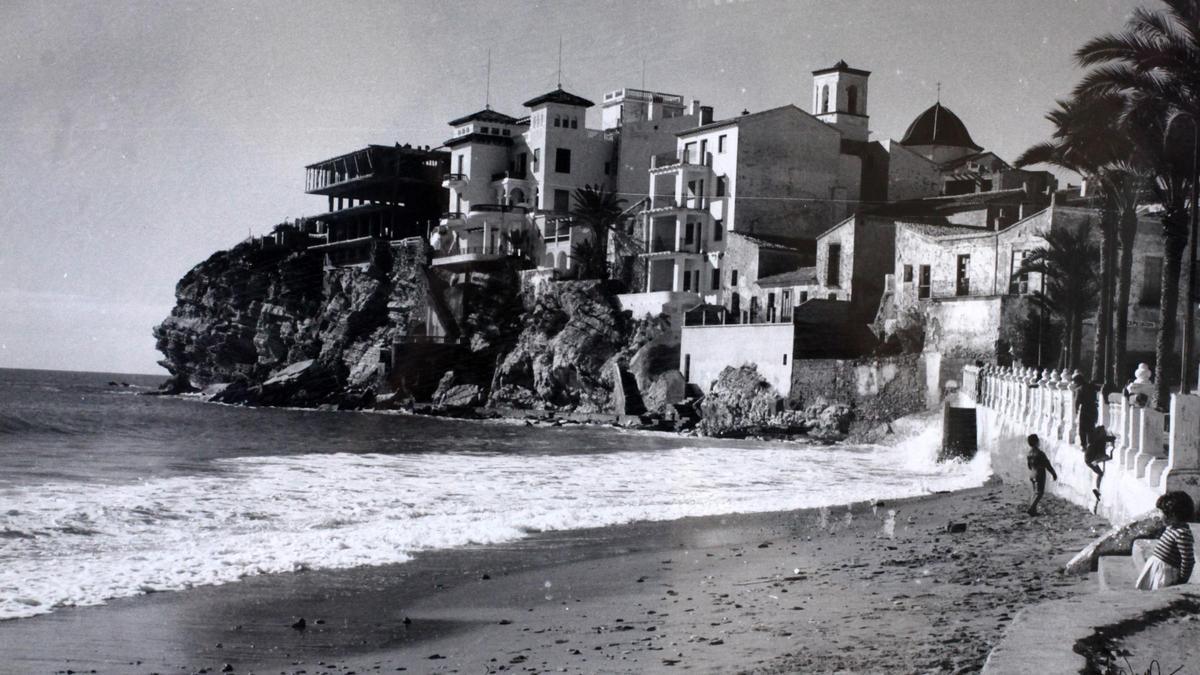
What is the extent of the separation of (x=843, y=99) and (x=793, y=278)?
18153 millimetres

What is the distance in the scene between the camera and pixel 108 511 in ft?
63.6

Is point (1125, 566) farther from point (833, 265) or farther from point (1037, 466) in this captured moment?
point (833, 265)

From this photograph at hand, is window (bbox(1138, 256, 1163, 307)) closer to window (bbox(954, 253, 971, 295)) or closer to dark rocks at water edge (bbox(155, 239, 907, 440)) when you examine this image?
window (bbox(954, 253, 971, 295))

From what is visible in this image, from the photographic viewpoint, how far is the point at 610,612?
11977mm

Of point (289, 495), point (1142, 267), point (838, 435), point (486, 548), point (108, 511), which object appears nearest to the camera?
point (486, 548)

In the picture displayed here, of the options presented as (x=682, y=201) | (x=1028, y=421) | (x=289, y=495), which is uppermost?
(x=682, y=201)

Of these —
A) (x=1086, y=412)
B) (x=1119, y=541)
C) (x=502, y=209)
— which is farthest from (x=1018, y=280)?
(x=502, y=209)

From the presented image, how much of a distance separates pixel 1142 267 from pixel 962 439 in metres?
14.2

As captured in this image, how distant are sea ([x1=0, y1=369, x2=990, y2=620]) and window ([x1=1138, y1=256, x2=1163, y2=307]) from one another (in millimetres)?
8357

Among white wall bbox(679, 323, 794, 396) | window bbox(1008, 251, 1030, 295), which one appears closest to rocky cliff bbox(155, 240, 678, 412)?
white wall bbox(679, 323, 794, 396)

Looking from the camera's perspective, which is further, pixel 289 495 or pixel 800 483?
pixel 800 483

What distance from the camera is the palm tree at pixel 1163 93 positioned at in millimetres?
23234

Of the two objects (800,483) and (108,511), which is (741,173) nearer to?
(800,483)

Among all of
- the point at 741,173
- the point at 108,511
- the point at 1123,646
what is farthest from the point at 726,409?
the point at 1123,646
